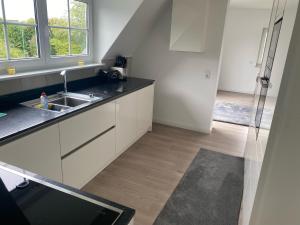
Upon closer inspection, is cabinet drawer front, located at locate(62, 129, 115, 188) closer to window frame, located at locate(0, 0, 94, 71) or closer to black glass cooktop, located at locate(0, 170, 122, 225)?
window frame, located at locate(0, 0, 94, 71)

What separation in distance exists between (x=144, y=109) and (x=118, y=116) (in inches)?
30.5

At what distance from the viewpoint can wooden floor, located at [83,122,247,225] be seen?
7.70ft

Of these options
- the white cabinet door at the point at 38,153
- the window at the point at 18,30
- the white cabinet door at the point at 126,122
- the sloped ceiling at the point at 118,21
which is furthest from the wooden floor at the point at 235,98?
the white cabinet door at the point at 38,153

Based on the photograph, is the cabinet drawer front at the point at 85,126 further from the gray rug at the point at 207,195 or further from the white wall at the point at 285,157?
the white wall at the point at 285,157

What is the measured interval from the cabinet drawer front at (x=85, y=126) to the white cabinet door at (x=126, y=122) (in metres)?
0.14

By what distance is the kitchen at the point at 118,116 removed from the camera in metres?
1.47

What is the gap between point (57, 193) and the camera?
0.91 m

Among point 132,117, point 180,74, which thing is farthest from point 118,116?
point 180,74

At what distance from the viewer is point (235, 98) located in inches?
260

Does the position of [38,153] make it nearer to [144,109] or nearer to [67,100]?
[67,100]

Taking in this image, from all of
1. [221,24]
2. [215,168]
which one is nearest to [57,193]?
[215,168]

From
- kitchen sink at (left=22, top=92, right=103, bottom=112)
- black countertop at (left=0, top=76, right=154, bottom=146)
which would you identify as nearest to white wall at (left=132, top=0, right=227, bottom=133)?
black countertop at (left=0, top=76, right=154, bottom=146)

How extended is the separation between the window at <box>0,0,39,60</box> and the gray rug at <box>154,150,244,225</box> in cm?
207

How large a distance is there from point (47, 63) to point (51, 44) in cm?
22
